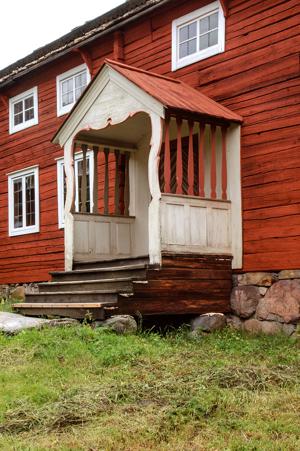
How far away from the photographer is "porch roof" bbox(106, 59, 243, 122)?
988 centimetres

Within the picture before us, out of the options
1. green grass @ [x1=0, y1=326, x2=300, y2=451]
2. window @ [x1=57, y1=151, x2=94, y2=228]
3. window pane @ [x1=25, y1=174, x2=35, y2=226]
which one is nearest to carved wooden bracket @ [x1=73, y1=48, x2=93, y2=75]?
window @ [x1=57, y1=151, x2=94, y2=228]

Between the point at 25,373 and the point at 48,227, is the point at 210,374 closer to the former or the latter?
the point at 25,373

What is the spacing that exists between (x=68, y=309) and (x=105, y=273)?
928 millimetres

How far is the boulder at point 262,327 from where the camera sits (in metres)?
9.70

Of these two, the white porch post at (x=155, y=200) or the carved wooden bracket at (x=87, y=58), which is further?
the carved wooden bracket at (x=87, y=58)

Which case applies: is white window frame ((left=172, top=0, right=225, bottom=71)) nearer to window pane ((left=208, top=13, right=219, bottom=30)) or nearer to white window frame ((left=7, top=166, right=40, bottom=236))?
window pane ((left=208, top=13, right=219, bottom=30))

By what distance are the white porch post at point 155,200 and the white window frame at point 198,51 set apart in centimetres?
208

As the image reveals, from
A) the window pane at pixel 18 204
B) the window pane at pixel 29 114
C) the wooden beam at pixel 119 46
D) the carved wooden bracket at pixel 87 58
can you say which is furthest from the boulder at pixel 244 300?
the window pane at pixel 29 114

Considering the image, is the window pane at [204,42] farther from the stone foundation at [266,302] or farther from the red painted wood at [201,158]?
the stone foundation at [266,302]

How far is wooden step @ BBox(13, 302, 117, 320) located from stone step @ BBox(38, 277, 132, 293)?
1.29 feet

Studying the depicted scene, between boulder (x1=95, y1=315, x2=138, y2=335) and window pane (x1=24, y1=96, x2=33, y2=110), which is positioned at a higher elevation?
window pane (x1=24, y1=96, x2=33, y2=110)

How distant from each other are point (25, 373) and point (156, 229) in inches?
136

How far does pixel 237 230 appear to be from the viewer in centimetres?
1045

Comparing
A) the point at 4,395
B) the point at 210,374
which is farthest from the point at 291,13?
the point at 4,395
